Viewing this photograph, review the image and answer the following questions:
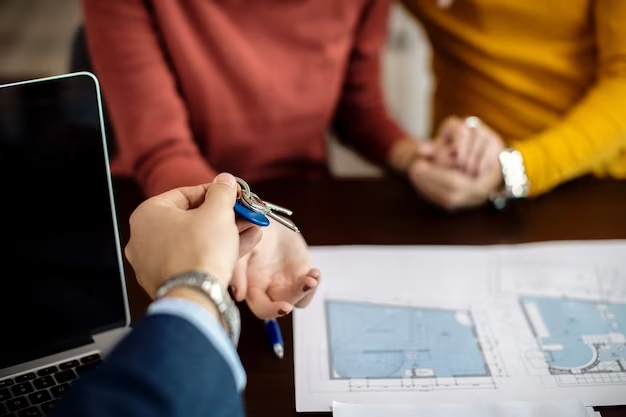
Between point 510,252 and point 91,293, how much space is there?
1.46ft

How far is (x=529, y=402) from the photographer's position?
554mm

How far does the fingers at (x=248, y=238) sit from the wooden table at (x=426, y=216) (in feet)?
0.84

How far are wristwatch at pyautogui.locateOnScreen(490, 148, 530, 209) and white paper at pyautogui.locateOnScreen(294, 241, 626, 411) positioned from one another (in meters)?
0.09

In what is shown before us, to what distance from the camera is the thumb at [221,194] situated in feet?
1.56

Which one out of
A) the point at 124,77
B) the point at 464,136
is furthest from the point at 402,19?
the point at 124,77

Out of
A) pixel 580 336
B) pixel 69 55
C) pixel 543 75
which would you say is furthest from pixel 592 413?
pixel 69 55

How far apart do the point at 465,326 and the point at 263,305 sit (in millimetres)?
192

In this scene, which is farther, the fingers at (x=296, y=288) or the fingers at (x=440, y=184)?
the fingers at (x=440, y=184)

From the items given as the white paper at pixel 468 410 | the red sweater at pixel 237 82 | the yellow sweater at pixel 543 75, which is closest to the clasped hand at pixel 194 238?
the white paper at pixel 468 410

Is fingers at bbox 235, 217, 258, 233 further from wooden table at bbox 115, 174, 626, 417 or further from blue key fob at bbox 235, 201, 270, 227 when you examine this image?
wooden table at bbox 115, 174, 626, 417

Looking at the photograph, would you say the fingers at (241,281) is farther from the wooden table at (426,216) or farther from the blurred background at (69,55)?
the blurred background at (69,55)

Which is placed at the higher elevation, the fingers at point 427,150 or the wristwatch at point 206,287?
the wristwatch at point 206,287

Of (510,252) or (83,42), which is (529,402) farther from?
(83,42)

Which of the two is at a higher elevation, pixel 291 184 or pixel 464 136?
pixel 464 136
